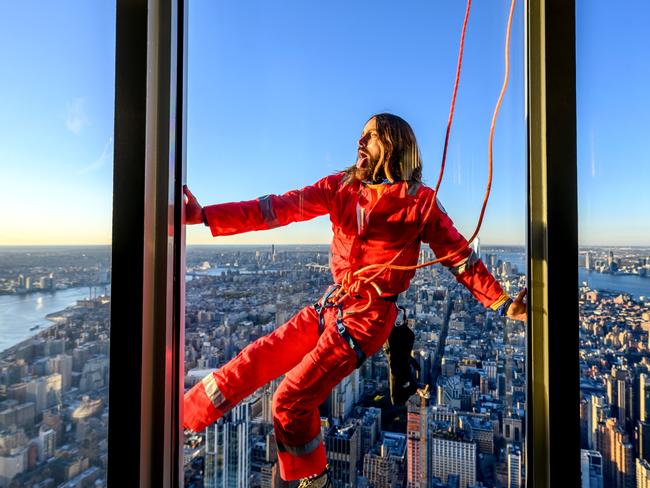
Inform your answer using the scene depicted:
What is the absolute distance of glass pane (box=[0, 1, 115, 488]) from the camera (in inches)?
38.9

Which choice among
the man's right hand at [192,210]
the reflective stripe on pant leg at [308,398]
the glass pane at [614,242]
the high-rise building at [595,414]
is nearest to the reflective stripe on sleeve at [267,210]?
the man's right hand at [192,210]

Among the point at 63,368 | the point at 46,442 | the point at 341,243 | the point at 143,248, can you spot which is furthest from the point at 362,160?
the point at 46,442

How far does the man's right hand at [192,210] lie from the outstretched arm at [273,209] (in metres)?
0.02

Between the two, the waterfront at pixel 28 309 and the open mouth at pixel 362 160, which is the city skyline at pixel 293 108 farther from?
the waterfront at pixel 28 309

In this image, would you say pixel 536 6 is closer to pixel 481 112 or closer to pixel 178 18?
pixel 481 112

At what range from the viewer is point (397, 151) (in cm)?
99

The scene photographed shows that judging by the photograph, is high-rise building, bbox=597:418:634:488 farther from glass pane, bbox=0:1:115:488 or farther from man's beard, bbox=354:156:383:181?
glass pane, bbox=0:1:115:488

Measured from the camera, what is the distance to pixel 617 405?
93 cm

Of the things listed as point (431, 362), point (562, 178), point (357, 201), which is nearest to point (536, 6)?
point (562, 178)

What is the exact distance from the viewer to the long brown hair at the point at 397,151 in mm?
982

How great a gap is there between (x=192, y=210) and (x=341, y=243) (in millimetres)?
405

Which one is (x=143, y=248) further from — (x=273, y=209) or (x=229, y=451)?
(x=229, y=451)

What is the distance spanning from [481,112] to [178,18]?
0.83 metres

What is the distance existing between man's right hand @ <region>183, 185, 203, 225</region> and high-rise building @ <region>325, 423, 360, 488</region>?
2.13ft
